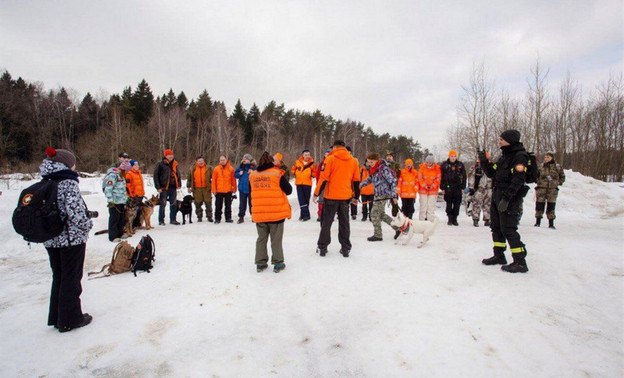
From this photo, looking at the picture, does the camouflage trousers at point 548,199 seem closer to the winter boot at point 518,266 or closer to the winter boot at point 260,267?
the winter boot at point 518,266

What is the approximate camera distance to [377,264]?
505 centimetres

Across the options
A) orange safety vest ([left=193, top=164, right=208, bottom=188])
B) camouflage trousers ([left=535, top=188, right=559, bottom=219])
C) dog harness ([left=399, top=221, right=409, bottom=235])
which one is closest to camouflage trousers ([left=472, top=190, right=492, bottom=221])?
camouflage trousers ([left=535, top=188, right=559, bottom=219])

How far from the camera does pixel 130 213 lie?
763 centimetres

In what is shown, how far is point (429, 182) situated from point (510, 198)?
13.0 feet

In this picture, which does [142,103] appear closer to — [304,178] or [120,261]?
[304,178]

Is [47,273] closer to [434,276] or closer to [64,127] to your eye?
[434,276]

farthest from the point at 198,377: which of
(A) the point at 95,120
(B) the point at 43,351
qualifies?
(A) the point at 95,120

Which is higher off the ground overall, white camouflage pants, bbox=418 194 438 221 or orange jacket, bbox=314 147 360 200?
orange jacket, bbox=314 147 360 200

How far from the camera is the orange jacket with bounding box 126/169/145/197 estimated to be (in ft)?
26.0

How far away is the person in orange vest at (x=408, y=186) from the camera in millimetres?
8836

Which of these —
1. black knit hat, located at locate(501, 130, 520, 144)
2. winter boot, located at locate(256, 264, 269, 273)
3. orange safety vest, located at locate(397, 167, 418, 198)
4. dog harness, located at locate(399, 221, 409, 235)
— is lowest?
winter boot, located at locate(256, 264, 269, 273)

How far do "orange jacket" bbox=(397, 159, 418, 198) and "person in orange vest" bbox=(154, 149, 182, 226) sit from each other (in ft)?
22.6

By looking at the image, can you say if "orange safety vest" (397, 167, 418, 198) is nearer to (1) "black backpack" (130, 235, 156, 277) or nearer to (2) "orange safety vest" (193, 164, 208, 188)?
(2) "orange safety vest" (193, 164, 208, 188)

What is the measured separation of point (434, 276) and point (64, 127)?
5295 cm
